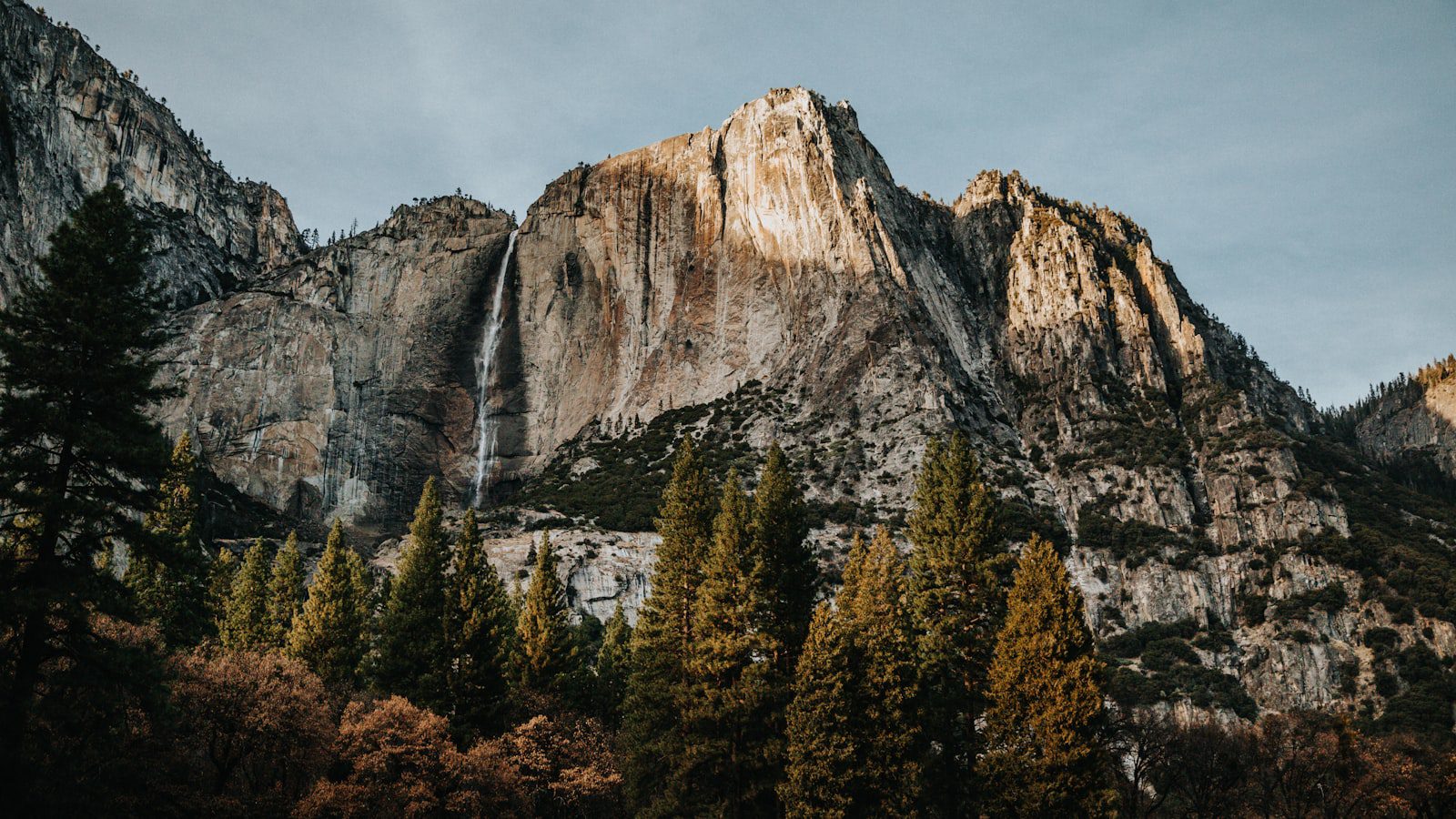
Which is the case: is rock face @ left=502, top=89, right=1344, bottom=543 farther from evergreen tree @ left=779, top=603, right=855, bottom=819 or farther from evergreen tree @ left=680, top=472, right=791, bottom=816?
evergreen tree @ left=779, top=603, right=855, bottom=819

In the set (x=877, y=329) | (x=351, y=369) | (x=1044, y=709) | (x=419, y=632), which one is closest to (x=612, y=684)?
(x=419, y=632)

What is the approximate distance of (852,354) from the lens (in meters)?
Answer: 114

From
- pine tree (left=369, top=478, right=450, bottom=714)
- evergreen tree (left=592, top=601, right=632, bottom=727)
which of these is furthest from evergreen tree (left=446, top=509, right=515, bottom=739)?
evergreen tree (left=592, top=601, right=632, bottom=727)

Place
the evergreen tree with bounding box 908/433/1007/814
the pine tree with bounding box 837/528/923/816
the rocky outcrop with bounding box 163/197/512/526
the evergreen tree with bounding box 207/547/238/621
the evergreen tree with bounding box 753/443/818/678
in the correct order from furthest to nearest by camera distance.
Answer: the rocky outcrop with bounding box 163/197/512/526 < the evergreen tree with bounding box 207/547/238/621 < the evergreen tree with bounding box 753/443/818/678 < the evergreen tree with bounding box 908/433/1007/814 < the pine tree with bounding box 837/528/923/816

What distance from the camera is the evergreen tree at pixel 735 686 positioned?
37.6m

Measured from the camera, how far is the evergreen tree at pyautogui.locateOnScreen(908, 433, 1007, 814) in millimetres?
37281

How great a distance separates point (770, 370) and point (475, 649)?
77935 mm

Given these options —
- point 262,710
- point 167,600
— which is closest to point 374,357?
point 167,600

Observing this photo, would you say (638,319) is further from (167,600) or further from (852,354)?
(167,600)

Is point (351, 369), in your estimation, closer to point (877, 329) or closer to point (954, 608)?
point (877, 329)

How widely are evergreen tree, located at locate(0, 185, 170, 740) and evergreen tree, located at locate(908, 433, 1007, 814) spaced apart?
2698cm

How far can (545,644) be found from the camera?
5119 centimetres

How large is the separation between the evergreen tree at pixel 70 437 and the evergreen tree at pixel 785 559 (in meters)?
23.2

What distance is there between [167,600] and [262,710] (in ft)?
73.5
